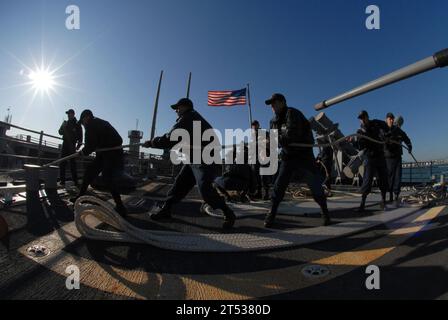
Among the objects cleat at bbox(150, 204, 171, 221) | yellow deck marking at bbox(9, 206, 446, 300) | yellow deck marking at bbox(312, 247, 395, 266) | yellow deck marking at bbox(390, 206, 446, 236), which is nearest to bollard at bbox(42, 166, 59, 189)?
cleat at bbox(150, 204, 171, 221)

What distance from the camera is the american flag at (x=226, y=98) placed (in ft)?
51.1

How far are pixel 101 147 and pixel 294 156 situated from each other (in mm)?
2840

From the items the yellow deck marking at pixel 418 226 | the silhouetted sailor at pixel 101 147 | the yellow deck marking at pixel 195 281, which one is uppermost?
the silhouetted sailor at pixel 101 147

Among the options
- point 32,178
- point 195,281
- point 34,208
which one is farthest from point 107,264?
point 32,178

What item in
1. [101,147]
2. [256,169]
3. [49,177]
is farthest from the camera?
[256,169]

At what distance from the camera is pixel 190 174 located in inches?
130

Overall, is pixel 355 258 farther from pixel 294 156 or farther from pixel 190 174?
pixel 190 174

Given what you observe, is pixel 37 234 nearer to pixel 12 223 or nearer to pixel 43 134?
pixel 12 223

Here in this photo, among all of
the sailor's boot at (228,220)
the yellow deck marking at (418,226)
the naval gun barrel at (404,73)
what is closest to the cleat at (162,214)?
the sailor's boot at (228,220)

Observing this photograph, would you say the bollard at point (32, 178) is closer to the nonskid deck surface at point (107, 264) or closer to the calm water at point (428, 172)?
the nonskid deck surface at point (107, 264)

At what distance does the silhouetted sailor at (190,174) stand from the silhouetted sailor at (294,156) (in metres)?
0.65

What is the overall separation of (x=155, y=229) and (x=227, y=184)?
2413 mm

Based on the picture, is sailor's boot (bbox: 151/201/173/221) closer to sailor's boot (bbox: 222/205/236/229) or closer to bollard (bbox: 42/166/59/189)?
sailor's boot (bbox: 222/205/236/229)
